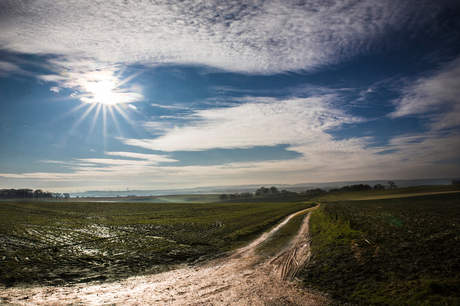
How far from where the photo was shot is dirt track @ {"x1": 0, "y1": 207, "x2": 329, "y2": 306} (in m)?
9.80

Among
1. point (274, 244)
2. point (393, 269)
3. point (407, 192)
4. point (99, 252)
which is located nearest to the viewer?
point (393, 269)

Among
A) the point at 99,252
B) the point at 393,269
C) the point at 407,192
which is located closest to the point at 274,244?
the point at 393,269

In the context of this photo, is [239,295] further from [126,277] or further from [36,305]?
[36,305]

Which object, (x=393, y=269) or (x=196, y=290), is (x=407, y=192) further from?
(x=196, y=290)

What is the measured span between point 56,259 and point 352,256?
65.1 ft

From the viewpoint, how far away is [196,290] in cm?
1095

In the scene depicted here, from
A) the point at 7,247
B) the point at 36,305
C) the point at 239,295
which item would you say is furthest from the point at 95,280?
the point at 7,247

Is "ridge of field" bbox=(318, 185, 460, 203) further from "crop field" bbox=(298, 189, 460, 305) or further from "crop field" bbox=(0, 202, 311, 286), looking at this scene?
"crop field" bbox=(0, 202, 311, 286)

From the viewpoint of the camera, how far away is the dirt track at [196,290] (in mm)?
9805

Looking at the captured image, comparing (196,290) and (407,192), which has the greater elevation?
(196,290)

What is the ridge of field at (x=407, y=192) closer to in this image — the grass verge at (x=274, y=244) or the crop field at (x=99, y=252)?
the grass verge at (x=274, y=244)

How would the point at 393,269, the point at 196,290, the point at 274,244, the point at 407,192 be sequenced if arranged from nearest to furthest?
the point at 196,290
the point at 393,269
the point at 274,244
the point at 407,192

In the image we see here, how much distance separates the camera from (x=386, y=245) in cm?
1449

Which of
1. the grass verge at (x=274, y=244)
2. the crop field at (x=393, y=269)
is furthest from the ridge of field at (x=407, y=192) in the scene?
the crop field at (x=393, y=269)
